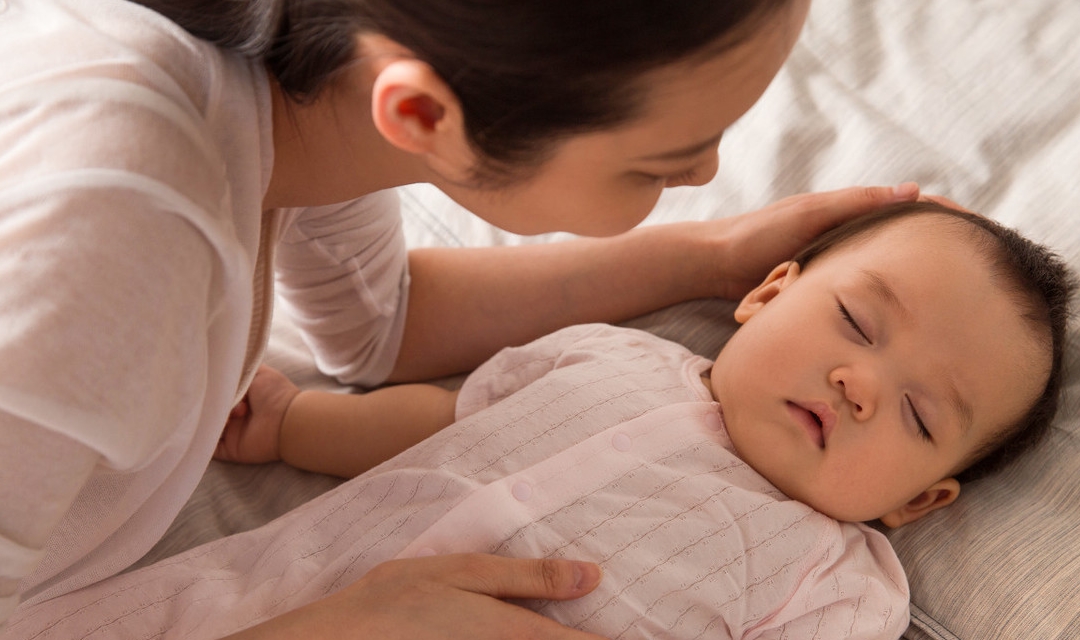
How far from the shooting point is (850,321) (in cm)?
108

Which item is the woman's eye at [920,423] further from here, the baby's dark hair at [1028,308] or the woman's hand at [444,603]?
the woman's hand at [444,603]

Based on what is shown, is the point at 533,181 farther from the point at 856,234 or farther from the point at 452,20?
the point at 856,234

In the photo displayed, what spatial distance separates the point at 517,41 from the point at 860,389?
1.98 ft

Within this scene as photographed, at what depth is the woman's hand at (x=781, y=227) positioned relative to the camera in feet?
4.12

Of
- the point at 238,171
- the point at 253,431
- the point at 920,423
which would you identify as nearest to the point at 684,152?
the point at 238,171

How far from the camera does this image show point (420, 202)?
164 cm

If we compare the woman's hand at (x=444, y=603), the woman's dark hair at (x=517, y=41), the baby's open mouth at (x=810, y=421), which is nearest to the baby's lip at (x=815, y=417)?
the baby's open mouth at (x=810, y=421)

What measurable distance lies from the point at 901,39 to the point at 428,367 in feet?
3.23

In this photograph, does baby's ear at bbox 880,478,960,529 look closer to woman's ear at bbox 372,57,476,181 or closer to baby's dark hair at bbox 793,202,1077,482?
baby's dark hair at bbox 793,202,1077,482

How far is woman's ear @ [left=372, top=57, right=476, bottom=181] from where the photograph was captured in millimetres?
679

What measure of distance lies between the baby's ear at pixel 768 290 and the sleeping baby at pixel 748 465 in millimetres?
28

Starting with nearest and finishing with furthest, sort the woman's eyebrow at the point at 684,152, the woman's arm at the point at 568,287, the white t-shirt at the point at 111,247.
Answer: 1. the white t-shirt at the point at 111,247
2. the woman's eyebrow at the point at 684,152
3. the woman's arm at the point at 568,287

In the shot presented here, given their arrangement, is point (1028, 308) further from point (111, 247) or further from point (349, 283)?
point (111, 247)

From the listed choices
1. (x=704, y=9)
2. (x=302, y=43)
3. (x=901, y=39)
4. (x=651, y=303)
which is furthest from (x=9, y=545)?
(x=901, y=39)
